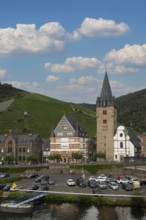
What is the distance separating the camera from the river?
200 feet

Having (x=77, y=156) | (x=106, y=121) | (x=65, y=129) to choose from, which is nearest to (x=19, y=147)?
(x=65, y=129)

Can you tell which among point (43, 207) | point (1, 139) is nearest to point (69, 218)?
point (43, 207)

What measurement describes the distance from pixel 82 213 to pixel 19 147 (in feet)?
286

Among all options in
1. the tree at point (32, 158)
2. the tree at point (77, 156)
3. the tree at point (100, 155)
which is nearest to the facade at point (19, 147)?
the tree at point (32, 158)

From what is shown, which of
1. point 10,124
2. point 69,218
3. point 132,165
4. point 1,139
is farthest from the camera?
point 10,124

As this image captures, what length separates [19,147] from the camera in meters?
148

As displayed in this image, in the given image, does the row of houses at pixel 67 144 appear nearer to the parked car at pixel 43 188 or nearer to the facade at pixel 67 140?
the facade at pixel 67 140

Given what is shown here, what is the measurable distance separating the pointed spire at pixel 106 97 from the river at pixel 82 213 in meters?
75.8

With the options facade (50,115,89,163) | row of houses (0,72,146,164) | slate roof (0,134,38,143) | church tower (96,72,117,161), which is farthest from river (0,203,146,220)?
slate roof (0,134,38,143)

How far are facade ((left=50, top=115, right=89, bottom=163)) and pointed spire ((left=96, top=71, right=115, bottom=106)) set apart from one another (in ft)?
38.0

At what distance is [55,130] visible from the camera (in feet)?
482

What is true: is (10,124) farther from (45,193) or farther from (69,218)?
(69,218)

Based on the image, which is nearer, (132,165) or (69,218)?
(69,218)

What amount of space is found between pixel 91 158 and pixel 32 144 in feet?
67.4
